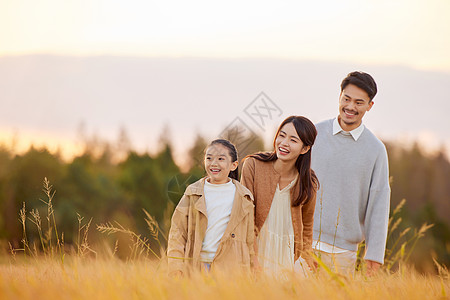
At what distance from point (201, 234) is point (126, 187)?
89.3ft

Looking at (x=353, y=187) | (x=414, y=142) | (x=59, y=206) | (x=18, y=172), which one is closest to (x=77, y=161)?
(x=59, y=206)

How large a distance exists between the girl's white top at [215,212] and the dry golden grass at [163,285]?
0.35 metres

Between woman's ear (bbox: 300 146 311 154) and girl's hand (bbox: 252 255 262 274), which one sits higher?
woman's ear (bbox: 300 146 311 154)

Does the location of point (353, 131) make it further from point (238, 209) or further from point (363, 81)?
point (238, 209)

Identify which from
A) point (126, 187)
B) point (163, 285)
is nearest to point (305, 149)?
point (163, 285)

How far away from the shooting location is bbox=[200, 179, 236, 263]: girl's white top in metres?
4.10

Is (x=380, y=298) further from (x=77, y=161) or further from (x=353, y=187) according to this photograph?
(x=77, y=161)

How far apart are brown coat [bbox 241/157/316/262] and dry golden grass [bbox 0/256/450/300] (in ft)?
2.76

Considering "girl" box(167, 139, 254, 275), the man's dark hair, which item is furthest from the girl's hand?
the man's dark hair

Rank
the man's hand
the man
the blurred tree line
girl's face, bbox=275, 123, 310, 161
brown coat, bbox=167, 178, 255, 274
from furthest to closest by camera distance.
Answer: the blurred tree line
the man
the man's hand
girl's face, bbox=275, 123, 310, 161
brown coat, bbox=167, 178, 255, 274

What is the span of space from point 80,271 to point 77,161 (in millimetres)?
27411

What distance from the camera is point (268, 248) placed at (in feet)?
14.8

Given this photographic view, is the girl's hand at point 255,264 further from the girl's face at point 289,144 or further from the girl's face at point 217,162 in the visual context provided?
the girl's face at point 289,144

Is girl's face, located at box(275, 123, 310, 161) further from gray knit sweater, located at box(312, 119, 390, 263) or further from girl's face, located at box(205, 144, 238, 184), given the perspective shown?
gray knit sweater, located at box(312, 119, 390, 263)
